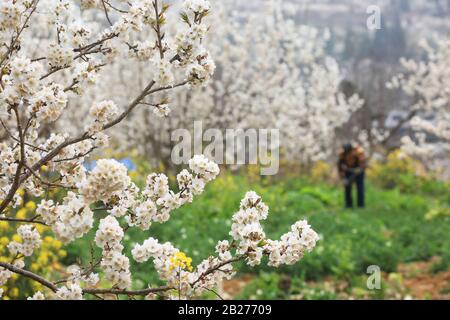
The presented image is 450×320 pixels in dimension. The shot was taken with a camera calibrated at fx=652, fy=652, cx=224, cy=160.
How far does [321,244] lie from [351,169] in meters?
4.63

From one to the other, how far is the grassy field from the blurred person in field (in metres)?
0.47

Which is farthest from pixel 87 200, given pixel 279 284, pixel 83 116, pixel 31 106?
→ pixel 83 116

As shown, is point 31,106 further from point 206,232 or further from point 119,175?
point 206,232

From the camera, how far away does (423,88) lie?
52.4 feet

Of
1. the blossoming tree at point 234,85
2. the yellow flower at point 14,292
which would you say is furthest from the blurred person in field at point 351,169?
the yellow flower at point 14,292

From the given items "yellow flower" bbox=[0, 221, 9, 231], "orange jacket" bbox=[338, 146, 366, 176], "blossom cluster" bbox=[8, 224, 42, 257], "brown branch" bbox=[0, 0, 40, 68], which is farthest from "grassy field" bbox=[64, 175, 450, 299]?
"brown branch" bbox=[0, 0, 40, 68]

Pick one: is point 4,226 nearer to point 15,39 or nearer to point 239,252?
point 15,39

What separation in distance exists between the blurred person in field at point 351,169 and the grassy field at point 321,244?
468 mm

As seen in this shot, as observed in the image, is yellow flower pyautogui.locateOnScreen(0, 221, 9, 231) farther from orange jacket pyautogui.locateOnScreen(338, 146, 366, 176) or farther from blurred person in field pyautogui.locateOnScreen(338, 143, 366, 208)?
orange jacket pyautogui.locateOnScreen(338, 146, 366, 176)

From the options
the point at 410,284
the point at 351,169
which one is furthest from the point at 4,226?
the point at 351,169

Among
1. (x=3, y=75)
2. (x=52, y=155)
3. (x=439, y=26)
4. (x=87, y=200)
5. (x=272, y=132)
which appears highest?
(x=439, y=26)

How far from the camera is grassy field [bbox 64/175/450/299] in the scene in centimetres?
657

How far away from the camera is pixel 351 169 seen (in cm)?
1234
